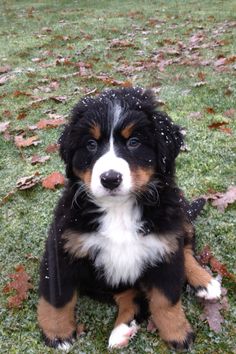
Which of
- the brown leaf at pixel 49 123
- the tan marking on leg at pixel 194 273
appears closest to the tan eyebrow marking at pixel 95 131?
the tan marking on leg at pixel 194 273

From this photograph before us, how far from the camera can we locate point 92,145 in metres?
2.97

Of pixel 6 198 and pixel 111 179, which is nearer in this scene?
pixel 111 179

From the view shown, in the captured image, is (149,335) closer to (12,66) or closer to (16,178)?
(16,178)

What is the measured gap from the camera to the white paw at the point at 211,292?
3510 millimetres

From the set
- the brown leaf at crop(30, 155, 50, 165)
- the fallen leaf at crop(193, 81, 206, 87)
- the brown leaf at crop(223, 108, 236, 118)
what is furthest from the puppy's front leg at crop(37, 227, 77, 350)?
the fallen leaf at crop(193, 81, 206, 87)

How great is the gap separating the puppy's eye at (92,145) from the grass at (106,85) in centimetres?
126

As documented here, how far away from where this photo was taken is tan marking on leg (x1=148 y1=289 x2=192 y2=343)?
3.20 metres

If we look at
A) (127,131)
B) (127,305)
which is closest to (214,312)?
(127,305)

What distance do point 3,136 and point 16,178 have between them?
4.17 ft

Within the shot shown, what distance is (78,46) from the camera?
11.3 metres

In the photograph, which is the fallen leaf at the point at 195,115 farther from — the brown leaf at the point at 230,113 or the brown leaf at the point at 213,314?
the brown leaf at the point at 213,314

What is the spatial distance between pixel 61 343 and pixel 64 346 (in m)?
0.03

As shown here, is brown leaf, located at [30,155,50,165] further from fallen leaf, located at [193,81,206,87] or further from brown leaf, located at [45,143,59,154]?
fallen leaf, located at [193,81,206,87]

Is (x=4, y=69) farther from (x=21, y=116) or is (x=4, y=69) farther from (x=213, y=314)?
(x=213, y=314)
